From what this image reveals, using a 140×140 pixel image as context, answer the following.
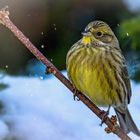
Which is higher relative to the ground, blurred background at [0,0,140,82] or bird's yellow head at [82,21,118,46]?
blurred background at [0,0,140,82]

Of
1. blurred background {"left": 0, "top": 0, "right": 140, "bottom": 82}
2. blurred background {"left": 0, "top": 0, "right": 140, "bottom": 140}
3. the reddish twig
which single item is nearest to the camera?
the reddish twig

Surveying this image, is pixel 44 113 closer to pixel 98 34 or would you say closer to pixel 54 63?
pixel 98 34

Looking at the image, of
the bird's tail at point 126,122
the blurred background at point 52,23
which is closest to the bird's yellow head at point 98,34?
the bird's tail at point 126,122

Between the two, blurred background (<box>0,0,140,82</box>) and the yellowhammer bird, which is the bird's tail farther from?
blurred background (<box>0,0,140,82</box>)

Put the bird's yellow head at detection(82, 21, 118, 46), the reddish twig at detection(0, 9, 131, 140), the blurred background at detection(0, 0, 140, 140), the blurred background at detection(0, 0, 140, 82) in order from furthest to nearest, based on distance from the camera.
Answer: the blurred background at detection(0, 0, 140, 82) < the blurred background at detection(0, 0, 140, 140) < the bird's yellow head at detection(82, 21, 118, 46) < the reddish twig at detection(0, 9, 131, 140)

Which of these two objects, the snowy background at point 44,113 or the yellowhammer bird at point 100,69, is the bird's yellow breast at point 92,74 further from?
the snowy background at point 44,113

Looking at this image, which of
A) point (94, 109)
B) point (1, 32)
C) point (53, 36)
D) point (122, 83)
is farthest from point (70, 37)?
point (94, 109)

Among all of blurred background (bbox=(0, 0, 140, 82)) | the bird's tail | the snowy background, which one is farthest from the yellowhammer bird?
blurred background (bbox=(0, 0, 140, 82))
